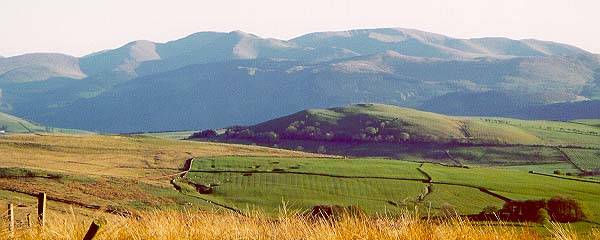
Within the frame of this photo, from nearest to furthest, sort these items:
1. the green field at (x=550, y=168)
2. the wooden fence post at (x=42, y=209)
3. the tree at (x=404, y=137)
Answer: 1. the wooden fence post at (x=42, y=209)
2. the green field at (x=550, y=168)
3. the tree at (x=404, y=137)

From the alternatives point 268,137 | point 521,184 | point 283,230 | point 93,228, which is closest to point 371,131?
point 268,137

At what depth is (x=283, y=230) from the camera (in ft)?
28.7

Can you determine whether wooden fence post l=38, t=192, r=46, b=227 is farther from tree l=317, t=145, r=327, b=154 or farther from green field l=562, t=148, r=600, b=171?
tree l=317, t=145, r=327, b=154

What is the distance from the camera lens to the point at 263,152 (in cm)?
14350

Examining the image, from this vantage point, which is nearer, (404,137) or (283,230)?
(283,230)

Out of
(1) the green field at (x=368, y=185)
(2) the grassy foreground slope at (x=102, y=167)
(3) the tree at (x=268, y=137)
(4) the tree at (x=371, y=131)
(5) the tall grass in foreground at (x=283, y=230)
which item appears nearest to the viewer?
(5) the tall grass in foreground at (x=283, y=230)

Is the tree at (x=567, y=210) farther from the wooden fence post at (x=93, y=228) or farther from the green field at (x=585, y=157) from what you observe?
the green field at (x=585, y=157)

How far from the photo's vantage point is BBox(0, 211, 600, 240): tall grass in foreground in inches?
314

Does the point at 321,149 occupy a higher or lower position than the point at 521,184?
lower

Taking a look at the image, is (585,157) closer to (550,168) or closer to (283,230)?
(550,168)

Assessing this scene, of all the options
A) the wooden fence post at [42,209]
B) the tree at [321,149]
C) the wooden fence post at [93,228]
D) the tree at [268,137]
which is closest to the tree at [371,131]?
the tree at [321,149]

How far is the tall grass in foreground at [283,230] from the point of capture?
314 inches

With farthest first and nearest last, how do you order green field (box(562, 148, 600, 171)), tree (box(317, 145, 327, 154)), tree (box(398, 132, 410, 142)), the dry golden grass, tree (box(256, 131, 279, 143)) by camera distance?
tree (box(256, 131, 279, 143)) → tree (box(398, 132, 410, 142)) → tree (box(317, 145, 327, 154)) → green field (box(562, 148, 600, 171)) → the dry golden grass

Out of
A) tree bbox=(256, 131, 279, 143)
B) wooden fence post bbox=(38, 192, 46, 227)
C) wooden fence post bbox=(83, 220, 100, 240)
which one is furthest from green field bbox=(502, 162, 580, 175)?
wooden fence post bbox=(83, 220, 100, 240)
